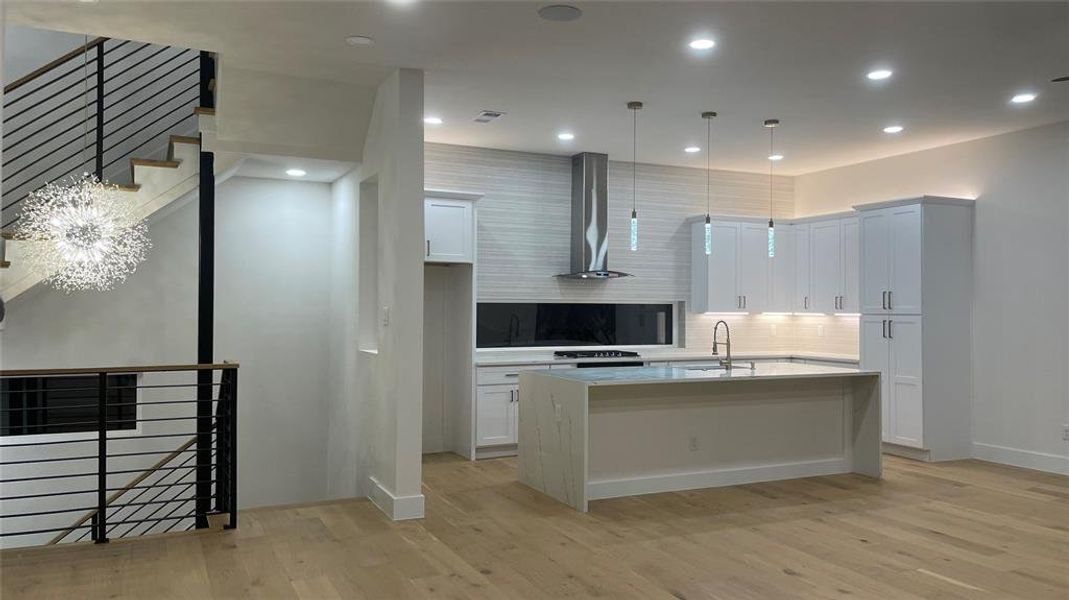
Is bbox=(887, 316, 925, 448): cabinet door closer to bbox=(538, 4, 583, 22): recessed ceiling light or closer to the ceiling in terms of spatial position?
the ceiling

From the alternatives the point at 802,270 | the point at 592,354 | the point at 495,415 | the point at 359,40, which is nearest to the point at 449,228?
the point at 495,415

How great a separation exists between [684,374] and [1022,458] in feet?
11.3

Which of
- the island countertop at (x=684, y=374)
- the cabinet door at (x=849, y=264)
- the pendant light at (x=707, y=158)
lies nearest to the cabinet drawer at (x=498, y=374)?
the island countertop at (x=684, y=374)

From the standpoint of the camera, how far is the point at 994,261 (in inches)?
285

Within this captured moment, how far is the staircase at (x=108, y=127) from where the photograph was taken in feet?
20.9

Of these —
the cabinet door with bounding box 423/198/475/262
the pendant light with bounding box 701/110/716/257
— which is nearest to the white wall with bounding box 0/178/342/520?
the cabinet door with bounding box 423/198/475/262

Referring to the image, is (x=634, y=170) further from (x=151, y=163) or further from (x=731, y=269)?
(x=151, y=163)

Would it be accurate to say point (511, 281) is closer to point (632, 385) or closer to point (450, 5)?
point (632, 385)

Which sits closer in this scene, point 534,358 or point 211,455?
point 211,455

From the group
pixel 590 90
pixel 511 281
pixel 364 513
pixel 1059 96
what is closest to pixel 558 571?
pixel 364 513

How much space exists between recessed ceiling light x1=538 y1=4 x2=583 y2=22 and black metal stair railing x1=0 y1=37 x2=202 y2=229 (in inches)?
162

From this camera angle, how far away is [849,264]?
820 cm

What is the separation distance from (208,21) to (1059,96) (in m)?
5.92

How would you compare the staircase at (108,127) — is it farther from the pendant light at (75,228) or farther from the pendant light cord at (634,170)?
the pendant light cord at (634,170)
